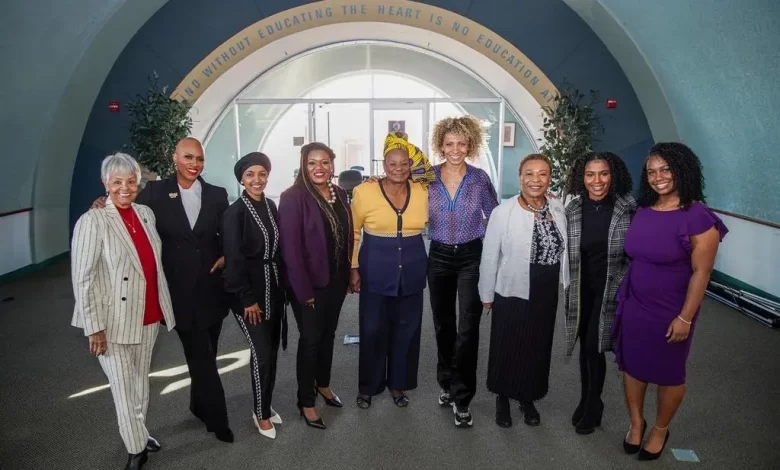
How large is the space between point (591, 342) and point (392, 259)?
1191 mm

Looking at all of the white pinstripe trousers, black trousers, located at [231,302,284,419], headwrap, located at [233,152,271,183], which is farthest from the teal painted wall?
the white pinstripe trousers

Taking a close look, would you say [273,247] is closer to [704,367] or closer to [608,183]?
[608,183]

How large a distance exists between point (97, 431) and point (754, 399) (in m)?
4.15

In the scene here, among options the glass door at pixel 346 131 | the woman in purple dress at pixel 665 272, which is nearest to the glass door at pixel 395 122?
the glass door at pixel 346 131

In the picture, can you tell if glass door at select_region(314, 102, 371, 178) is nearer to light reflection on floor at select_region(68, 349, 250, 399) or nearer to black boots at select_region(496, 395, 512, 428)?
light reflection on floor at select_region(68, 349, 250, 399)

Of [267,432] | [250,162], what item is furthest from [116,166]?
[267,432]

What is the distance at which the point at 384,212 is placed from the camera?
9.73 ft

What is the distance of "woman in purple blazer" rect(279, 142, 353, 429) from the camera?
2.79 meters

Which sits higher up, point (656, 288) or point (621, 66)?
point (621, 66)

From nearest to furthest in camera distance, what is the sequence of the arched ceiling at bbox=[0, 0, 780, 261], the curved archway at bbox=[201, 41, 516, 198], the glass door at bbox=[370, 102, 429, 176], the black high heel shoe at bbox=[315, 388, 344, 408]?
the black high heel shoe at bbox=[315, 388, 344, 408]
the arched ceiling at bbox=[0, 0, 780, 261]
the curved archway at bbox=[201, 41, 516, 198]
the glass door at bbox=[370, 102, 429, 176]

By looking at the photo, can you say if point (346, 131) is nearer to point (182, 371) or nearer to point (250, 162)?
point (182, 371)

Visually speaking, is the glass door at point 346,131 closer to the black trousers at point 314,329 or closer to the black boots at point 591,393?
Answer: the black trousers at point 314,329

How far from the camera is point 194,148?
2.69 metres

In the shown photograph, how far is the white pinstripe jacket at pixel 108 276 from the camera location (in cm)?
224
